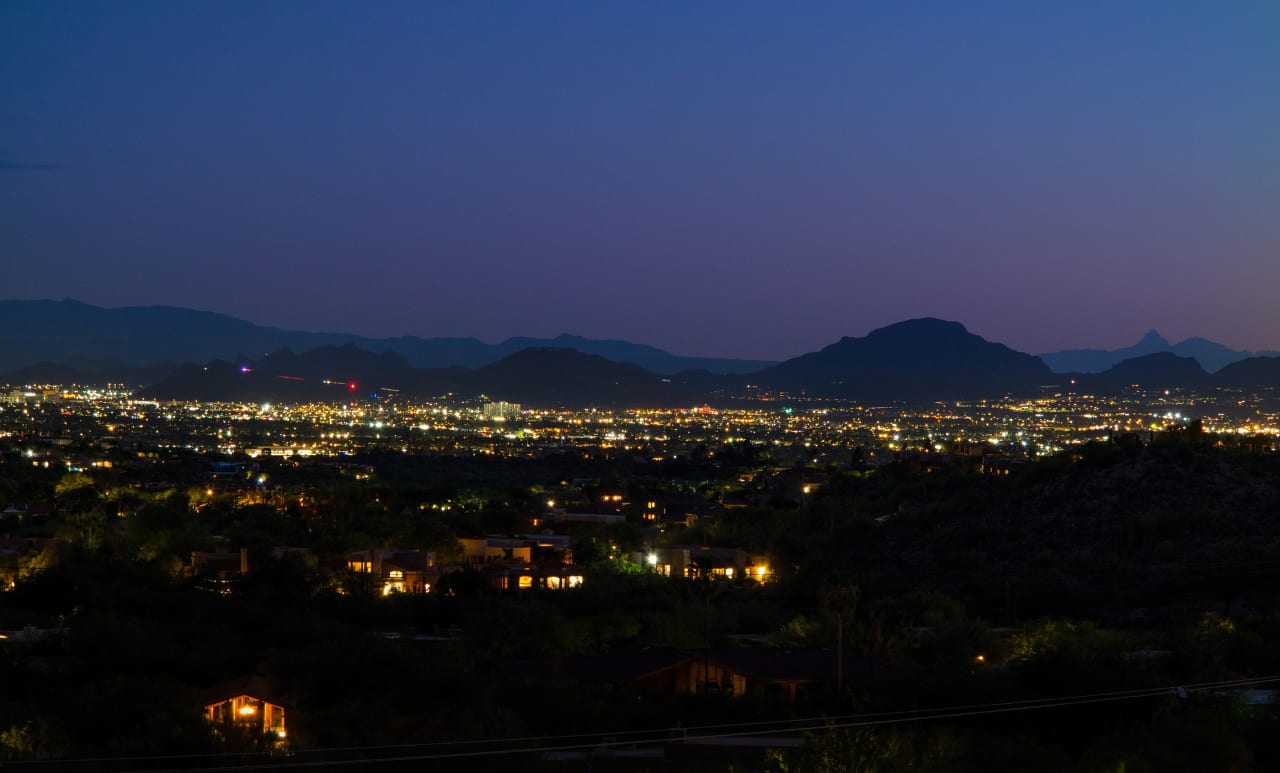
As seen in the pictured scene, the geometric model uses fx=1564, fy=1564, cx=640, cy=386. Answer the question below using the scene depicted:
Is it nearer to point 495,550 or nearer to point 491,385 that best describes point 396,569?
point 495,550

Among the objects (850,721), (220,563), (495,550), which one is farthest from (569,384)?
(850,721)

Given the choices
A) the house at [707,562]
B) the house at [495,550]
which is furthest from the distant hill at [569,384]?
the house at [707,562]

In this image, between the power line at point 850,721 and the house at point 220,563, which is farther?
the house at point 220,563

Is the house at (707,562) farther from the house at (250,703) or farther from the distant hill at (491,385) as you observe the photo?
the distant hill at (491,385)

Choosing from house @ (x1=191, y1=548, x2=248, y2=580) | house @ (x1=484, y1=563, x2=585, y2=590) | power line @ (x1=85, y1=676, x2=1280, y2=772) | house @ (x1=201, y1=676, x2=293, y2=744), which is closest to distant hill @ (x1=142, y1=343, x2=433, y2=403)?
house @ (x1=191, y1=548, x2=248, y2=580)

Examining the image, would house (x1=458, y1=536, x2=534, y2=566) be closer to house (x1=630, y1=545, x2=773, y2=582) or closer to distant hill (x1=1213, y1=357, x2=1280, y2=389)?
house (x1=630, y1=545, x2=773, y2=582)

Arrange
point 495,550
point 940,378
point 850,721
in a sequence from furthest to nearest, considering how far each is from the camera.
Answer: point 940,378, point 495,550, point 850,721

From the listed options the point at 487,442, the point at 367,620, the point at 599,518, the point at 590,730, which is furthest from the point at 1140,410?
the point at 590,730

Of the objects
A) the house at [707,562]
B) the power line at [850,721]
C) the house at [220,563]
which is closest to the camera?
the power line at [850,721]
